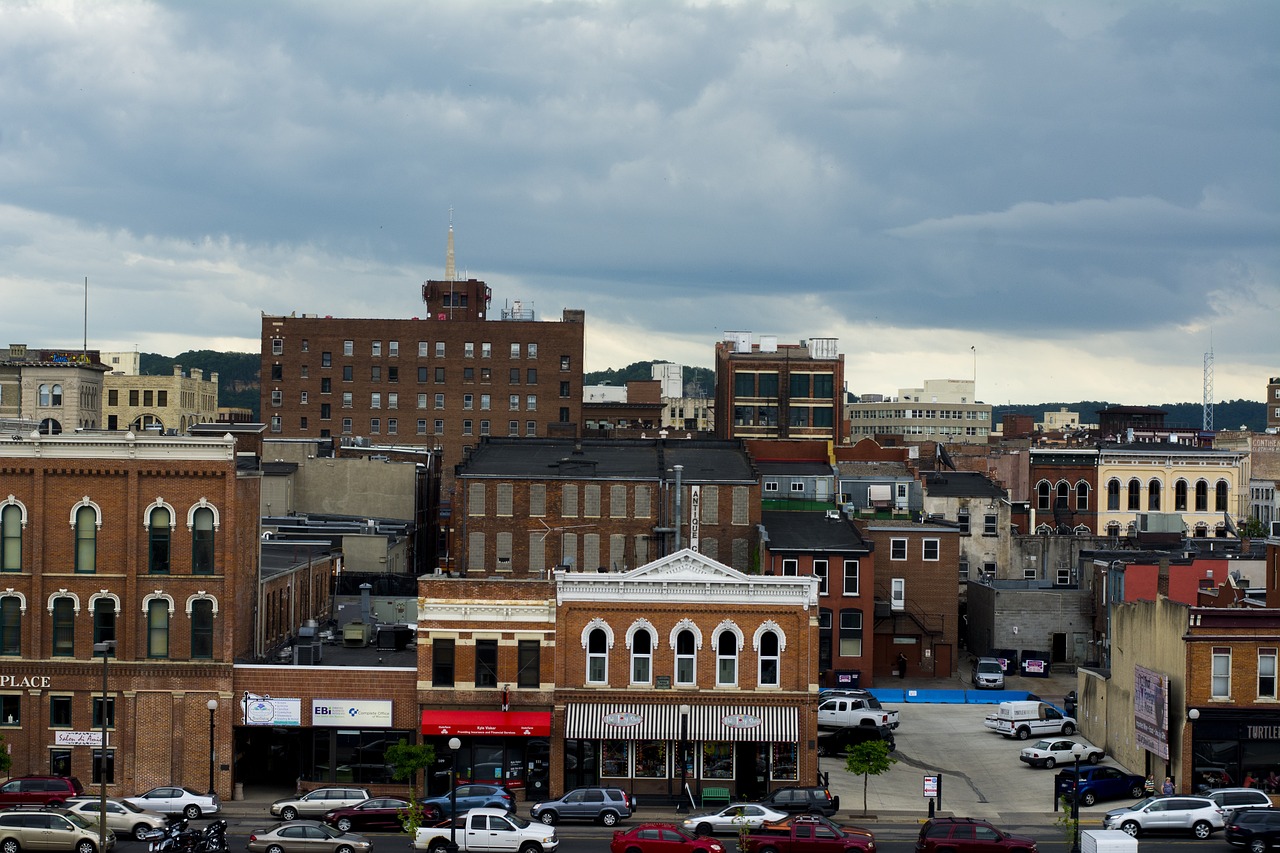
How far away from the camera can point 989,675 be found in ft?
293

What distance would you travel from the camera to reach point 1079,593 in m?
95.2

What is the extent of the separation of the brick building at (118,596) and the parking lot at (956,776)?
25644 millimetres

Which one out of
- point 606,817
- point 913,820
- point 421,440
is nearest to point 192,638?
point 606,817

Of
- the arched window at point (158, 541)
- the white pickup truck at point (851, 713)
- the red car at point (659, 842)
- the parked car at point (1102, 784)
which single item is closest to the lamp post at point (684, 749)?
the red car at point (659, 842)

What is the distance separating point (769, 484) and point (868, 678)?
18.8 metres

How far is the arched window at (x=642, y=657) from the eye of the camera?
62.0 metres

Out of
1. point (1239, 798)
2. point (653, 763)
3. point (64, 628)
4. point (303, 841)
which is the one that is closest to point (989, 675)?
point (1239, 798)

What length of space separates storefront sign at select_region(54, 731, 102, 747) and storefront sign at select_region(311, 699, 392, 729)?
8299 millimetres

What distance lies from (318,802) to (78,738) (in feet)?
35.9

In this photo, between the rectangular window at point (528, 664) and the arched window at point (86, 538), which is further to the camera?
the arched window at point (86, 538)

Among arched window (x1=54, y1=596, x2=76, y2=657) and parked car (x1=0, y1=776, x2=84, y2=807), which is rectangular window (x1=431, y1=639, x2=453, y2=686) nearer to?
parked car (x1=0, y1=776, x2=84, y2=807)

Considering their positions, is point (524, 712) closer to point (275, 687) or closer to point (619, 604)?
point (619, 604)

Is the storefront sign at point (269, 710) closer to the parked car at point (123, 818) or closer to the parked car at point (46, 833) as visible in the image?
the parked car at point (123, 818)

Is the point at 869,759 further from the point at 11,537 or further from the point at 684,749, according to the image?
the point at 11,537
